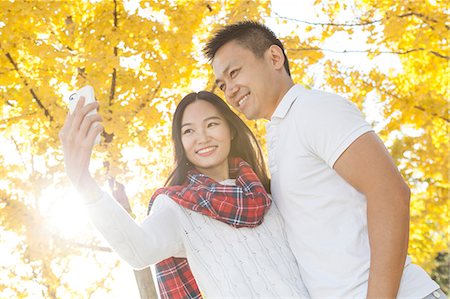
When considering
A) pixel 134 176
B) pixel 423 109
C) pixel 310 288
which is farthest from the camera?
pixel 423 109

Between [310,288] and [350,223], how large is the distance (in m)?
0.31

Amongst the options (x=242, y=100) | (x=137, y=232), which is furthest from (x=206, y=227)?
(x=242, y=100)

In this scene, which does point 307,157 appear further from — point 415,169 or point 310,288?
point 415,169

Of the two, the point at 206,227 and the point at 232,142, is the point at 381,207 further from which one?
the point at 232,142

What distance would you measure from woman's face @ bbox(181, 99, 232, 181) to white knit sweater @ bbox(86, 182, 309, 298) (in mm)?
313

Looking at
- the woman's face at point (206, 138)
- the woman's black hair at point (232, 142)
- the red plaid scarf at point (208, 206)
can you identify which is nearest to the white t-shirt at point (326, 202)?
the red plaid scarf at point (208, 206)

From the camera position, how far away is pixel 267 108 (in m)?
2.03

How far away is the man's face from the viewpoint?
79.6 inches

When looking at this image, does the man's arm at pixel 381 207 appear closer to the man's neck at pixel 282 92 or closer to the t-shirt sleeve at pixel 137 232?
the man's neck at pixel 282 92

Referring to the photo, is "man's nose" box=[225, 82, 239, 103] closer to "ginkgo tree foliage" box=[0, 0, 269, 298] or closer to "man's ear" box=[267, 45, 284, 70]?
"man's ear" box=[267, 45, 284, 70]

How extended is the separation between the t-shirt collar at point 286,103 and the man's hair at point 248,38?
0.28 metres

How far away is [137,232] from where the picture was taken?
65.6 inches

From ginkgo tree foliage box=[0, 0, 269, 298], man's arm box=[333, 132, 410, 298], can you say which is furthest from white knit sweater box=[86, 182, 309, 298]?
ginkgo tree foliage box=[0, 0, 269, 298]

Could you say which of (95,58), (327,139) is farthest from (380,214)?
(95,58)
